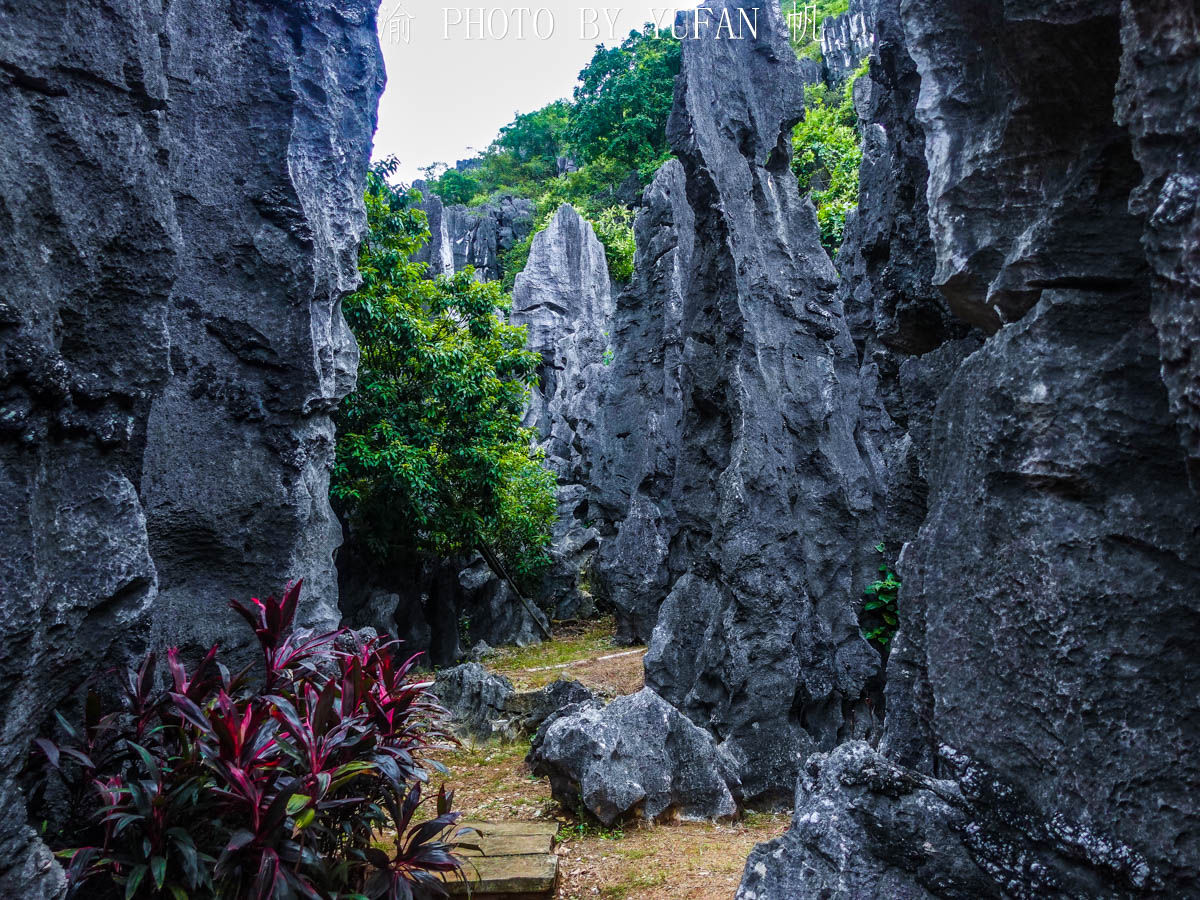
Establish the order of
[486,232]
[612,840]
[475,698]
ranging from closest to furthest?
[612,840] → [475,698] → [486,232]

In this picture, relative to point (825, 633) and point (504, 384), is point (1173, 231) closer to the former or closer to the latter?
point (825, 633)

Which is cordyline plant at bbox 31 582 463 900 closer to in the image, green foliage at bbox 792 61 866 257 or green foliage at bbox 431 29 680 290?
green foliage at bbox 792 61 866 257

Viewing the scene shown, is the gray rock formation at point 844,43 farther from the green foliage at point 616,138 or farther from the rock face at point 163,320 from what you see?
the rock face at point 163,320

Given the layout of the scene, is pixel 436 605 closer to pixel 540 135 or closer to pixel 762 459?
pixel 762 459

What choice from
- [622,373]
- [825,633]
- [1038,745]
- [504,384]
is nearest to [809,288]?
[825,633]

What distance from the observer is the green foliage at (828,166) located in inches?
575

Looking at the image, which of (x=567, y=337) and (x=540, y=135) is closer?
(x=567, y=337)

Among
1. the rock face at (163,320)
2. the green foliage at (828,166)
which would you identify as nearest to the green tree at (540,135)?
the green foliage at (828,166)

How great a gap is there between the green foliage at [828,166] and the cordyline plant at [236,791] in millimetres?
13075

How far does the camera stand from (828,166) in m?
18.2

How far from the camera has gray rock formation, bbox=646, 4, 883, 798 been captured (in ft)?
21.4

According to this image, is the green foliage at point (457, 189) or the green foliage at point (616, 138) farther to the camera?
the green foliage at point (457, 189)

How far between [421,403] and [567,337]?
14037 millimetres

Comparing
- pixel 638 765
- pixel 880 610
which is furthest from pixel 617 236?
pixel 638 765
